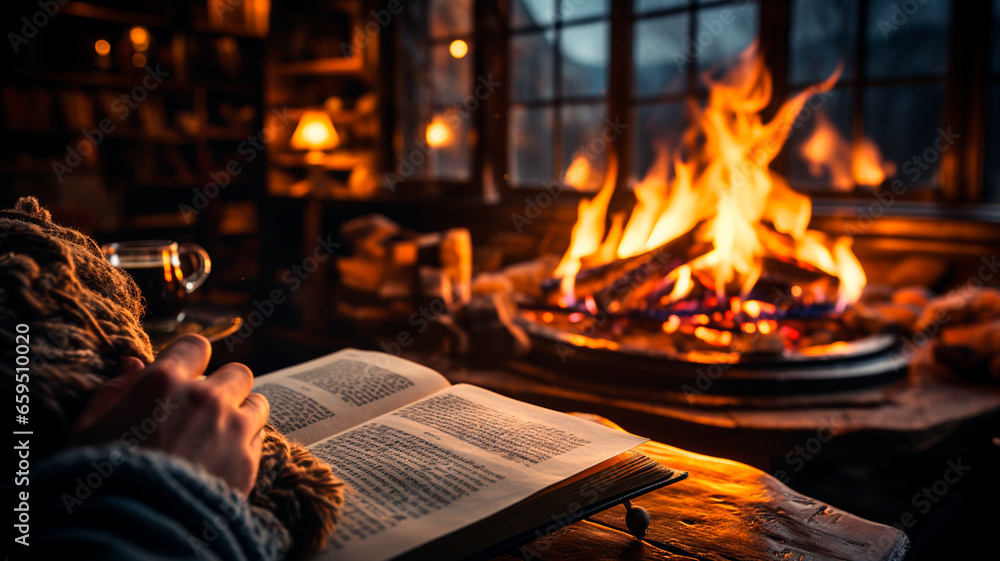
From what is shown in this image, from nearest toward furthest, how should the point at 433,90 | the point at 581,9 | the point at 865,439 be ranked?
the point at 865,439, the point at 581,9, the point at 433,90

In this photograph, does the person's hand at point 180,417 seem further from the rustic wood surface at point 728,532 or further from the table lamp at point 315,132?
the table lamp at point 315,132

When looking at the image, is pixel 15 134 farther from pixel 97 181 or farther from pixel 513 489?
pixel 513 489

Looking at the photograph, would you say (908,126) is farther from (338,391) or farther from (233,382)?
(233,382)

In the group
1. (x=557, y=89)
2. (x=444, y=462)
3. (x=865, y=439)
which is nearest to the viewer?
(x=444, y=462)

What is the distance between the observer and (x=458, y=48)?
3.89m

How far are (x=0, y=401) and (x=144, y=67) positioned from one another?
4.61m

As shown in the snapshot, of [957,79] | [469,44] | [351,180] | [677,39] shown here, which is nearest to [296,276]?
[351,180]

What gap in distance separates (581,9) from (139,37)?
2851 millimetres

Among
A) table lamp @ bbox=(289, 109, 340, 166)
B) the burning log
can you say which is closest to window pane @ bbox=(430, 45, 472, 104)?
table lamp @ bbox=(289, 109, 340, 166)

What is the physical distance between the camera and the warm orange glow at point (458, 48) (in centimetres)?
385

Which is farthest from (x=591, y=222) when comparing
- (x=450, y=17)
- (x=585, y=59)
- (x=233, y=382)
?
(x=233, y=382)

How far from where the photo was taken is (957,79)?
242 centimetres
